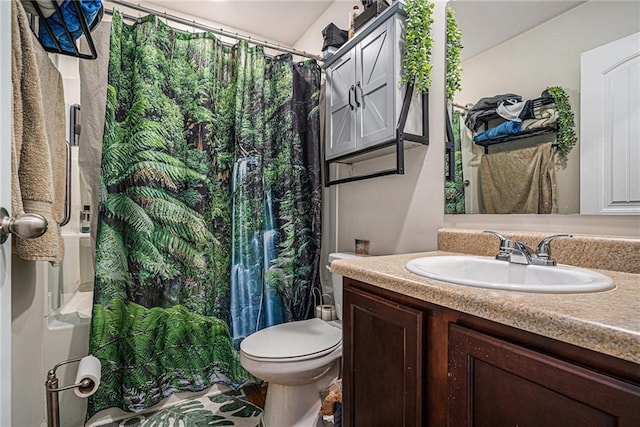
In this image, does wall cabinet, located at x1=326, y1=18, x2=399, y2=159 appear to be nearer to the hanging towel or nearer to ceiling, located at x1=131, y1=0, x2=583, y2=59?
ceiling, located at x1=131, y1=0, x2=583, y2=59

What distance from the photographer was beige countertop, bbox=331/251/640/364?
44 centimetres

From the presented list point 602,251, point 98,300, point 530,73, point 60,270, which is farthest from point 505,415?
point 60,270

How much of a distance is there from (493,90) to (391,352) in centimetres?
102

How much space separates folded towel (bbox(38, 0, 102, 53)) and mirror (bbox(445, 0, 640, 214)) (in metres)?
1.34

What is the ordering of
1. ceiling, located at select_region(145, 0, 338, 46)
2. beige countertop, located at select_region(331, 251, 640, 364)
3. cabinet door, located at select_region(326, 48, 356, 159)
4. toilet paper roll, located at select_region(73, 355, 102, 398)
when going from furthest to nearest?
1. ceiling, located at select_region(145, 0, 338, 46)
2. cabinet door, located at select_region(326, 48, 356, 159)
3. toilet paper roll, located at select_region(73, 355, 102, 398)
4. beige countertop, located at select_region(331, 251, 640, 364)

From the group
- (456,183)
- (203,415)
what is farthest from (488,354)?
(203,415)

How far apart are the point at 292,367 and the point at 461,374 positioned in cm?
85

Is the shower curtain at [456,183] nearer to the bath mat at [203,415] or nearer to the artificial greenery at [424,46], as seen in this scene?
the artificial greenery at [424,46]

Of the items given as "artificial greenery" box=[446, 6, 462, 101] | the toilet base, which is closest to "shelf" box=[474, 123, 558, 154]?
"artificial greenery" box=[446, 6, 462, 101]

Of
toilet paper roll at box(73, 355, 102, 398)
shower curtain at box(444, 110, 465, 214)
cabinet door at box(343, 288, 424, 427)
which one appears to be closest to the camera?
cabinet door at box(343, 288, 424, 427)

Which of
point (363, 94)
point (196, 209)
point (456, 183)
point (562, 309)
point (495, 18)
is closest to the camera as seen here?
point (562, 309)

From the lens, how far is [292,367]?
132 centimetres

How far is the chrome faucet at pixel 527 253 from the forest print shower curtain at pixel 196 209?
123cm

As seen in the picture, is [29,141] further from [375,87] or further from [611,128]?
[611,128]
